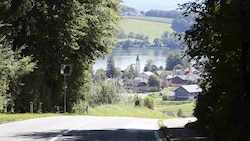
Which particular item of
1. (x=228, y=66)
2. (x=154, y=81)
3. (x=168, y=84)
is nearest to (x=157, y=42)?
(x=168, y=84)

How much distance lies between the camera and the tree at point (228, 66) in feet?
48.3

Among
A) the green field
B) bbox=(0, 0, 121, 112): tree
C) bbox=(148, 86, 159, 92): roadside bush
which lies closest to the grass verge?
bbox=(0, 0, 121, 112): tree

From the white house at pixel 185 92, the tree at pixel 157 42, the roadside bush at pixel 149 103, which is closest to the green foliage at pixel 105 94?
the roadside bush at pixel 149 103

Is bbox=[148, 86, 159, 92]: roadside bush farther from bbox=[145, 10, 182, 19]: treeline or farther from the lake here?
bbox=[145, 10, 182, 19]: treeline

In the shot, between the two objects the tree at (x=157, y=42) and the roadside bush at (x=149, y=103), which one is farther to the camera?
the tree at (x=157, y=42)

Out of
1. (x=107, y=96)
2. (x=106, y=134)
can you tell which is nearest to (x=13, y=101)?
(x=106, y=134)

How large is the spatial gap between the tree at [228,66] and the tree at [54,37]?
68.1 ft

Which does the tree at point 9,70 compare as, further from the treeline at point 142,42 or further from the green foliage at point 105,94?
the treeline at point 142,42

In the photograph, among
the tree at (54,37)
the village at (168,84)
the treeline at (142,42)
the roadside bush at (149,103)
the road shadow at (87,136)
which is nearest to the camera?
the road shadow at (87,136)

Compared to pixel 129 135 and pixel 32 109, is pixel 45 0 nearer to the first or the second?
pixel 32 109

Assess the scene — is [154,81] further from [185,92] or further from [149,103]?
[149,103]

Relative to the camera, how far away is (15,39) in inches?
1522

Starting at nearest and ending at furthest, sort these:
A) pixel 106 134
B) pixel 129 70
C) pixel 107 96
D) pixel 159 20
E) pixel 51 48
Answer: pixel 106 134
pixel 51 48
pixel 107 96
pixel 129 70
pixel 159 20

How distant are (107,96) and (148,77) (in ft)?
116
